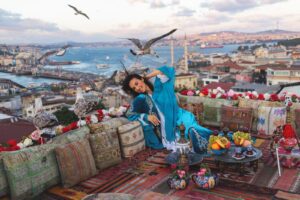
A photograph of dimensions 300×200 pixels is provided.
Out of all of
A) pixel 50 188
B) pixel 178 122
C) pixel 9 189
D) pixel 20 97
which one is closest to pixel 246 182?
pixel 178 122

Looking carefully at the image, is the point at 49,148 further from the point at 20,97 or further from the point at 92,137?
the point at 20,97

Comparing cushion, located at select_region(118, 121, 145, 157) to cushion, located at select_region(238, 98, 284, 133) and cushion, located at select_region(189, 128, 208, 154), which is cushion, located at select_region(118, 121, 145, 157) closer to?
cushion, located at select_region(189, 128, 208, 154)

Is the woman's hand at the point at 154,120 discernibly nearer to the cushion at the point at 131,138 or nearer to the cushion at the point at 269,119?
the cushion at the point at 131,138

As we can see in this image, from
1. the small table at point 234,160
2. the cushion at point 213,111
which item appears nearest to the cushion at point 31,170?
the small table at point 234,160

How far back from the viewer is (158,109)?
4.96 meters

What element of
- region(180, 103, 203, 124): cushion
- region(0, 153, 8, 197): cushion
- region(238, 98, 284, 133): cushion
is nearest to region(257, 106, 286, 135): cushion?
region(238, 98, 284, 133): cushion

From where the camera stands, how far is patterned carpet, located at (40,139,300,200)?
11.3 ft

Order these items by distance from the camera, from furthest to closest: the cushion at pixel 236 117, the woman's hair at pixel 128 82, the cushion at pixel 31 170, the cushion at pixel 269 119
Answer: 1. the cushion at pixel 236 117
2. the cushion at pixel 269 119
3. the woman's hair at pixel 128 82
4. the cushion at pixel 31 170

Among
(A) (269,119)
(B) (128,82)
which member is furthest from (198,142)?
(A) (269,119)

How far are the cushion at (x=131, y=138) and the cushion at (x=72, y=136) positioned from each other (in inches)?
19.6

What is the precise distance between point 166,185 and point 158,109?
143 cm

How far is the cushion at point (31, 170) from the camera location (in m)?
3.41

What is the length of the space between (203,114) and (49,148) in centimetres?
332

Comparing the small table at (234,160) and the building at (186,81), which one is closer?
the small table at (234,160)
